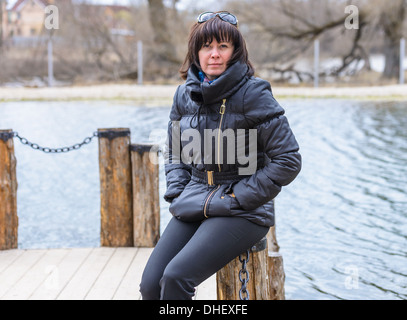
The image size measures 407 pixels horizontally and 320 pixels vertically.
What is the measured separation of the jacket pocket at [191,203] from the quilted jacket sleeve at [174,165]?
0.31 feet

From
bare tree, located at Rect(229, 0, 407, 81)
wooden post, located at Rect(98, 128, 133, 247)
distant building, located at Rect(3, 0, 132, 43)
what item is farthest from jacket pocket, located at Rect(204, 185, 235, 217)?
distant building, located at Rect(3, 0, 132, 43)

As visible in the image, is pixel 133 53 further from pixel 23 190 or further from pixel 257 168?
pixel 257 168

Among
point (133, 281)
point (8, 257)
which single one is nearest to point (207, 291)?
point (133, 281)

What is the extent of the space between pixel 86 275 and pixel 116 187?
895 millimetres

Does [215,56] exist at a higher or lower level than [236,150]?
higher

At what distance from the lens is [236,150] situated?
310 centimetres

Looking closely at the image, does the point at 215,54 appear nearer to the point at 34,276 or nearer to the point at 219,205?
the point at 219,205

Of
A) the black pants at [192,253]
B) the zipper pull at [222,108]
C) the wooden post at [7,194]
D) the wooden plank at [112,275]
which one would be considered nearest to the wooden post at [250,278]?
the black pants at [192,253]

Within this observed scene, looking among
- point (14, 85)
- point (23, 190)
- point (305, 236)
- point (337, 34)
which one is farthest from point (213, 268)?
point (337, 34)

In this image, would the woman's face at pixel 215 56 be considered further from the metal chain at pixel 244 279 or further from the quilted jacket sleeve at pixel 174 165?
the metal chain at pixel 244 279

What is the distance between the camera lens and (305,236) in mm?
6582

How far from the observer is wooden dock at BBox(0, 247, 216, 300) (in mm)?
3980

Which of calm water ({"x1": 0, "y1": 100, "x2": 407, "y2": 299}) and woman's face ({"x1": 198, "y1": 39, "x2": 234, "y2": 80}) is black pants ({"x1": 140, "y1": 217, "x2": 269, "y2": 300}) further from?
calm water ({"x1": 0, "y1": 100, "x2": 407, "y2": 299})

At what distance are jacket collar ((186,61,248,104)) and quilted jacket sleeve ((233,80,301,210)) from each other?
0.28ft
